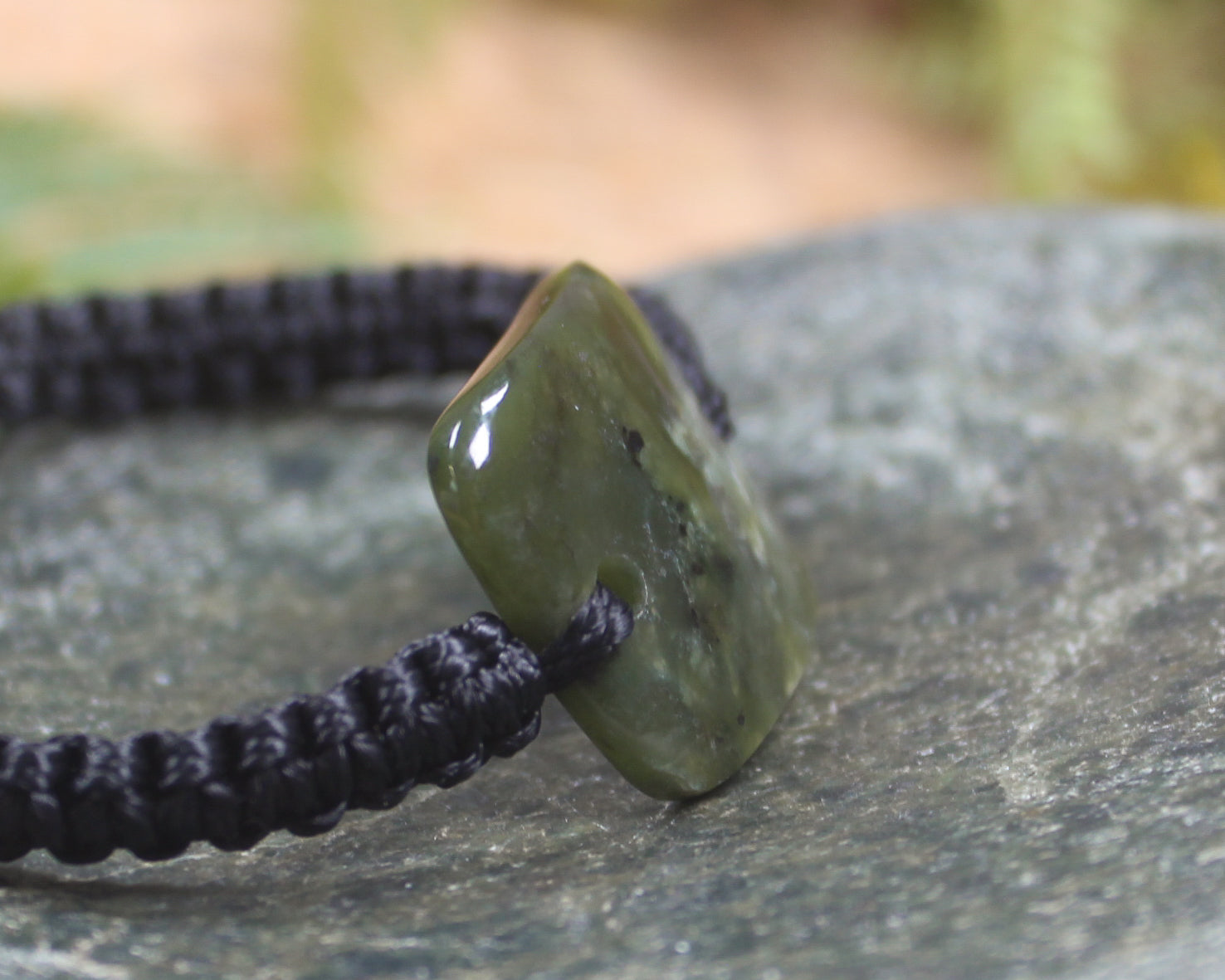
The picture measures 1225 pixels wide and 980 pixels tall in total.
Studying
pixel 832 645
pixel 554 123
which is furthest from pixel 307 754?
pixel 554 123

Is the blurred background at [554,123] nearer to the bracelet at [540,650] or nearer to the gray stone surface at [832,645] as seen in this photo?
the gray stone surface at [832,645]

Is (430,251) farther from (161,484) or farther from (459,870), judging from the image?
(459,870)

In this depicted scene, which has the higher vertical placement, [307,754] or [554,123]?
[554,123]

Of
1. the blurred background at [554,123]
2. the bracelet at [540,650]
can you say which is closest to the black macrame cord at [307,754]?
the bracelet at [540,650]

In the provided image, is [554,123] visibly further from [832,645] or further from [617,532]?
[617,532]

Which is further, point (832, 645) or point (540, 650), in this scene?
point (832, 645)

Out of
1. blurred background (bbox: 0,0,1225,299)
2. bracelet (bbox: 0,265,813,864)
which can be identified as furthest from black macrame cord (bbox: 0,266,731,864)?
blurred background (bbox: 0,0,1225,299)

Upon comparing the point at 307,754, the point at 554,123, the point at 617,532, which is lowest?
the point at 307,754

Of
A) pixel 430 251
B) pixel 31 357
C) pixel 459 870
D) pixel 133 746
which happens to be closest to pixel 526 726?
pixel 459 870
